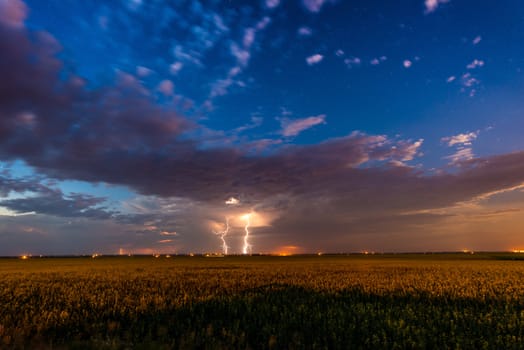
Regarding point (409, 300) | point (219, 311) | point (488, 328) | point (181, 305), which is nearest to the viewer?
point (488, 328)

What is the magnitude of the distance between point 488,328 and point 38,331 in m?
15.8

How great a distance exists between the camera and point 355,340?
10891mm

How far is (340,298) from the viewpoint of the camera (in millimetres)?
18875

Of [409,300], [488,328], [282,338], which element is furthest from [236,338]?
[409,300]

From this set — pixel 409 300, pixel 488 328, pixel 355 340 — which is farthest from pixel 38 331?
pixel 409 300

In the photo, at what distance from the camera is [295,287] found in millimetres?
23781

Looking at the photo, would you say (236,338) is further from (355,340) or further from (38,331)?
(38,331)

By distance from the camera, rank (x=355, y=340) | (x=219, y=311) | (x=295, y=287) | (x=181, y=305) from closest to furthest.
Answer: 1. (x=355, y=340)
2. (x=219, y=311)
3. (x=181, y=305)
4. (x=295, y=287)

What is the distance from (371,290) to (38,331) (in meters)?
18.2

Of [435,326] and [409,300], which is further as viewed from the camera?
[409,300]

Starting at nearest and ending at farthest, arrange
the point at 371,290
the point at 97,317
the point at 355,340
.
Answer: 1. the point at 355,340
2. the point at 97,317
3. the point at 371,290

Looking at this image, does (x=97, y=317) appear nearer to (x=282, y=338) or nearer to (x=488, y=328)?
(x=282, y=338)

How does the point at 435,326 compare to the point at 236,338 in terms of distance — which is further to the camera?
the point at 435,326

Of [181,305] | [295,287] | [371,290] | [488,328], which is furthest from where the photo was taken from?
[295,287]
